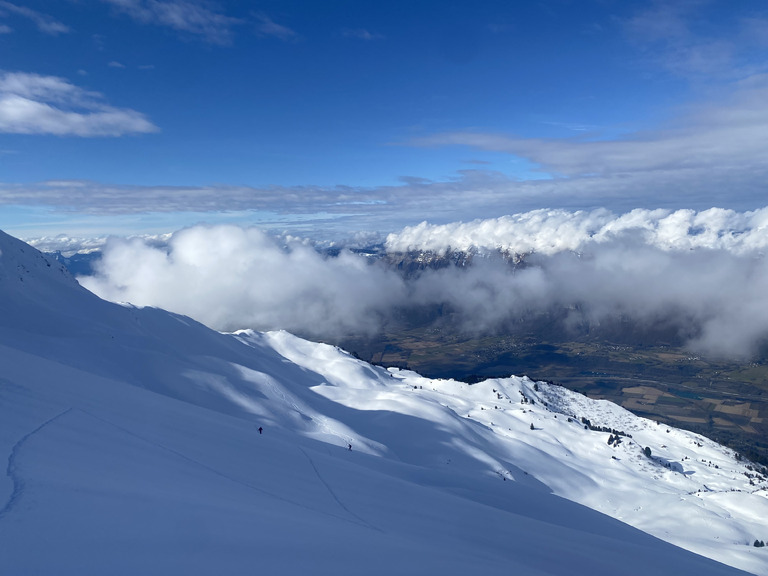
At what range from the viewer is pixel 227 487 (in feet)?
62.3

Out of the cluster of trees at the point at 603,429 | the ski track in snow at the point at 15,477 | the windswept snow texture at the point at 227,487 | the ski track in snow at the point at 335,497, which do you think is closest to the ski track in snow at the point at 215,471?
the ski track in snow at the point at 335,497

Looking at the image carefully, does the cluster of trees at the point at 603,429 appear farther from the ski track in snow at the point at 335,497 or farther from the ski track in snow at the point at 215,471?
the ski track in snow at the point at 215,471

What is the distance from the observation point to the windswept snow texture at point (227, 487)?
1156 centimetres

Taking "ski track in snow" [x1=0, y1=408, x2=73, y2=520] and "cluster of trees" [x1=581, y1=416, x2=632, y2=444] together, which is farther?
"cluster of trees" [x1=581, y1=416, x2=632, y2=444]

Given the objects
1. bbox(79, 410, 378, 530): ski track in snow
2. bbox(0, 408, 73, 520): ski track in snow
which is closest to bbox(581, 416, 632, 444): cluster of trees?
bbox(79, 410, 378, 530): ski track in snow

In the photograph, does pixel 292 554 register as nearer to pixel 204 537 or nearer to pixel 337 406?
pixel 204 537

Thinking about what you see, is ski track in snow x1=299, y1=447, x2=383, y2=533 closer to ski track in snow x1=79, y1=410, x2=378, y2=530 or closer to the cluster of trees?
ski track in snow x1=79, y1=410, x2=378, y2=530

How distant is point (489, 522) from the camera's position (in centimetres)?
2503

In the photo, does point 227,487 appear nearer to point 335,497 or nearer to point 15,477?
point 335,497

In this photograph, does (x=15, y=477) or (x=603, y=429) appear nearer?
(x=15, y=477)

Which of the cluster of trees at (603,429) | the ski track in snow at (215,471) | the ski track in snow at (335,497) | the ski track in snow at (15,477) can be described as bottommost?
the cluster of trees at (603,429)

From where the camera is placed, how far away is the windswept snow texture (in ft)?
37.9

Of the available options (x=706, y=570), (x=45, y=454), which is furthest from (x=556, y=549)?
(x=45, y=454)

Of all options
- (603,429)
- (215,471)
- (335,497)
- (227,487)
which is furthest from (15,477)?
(603,429)
